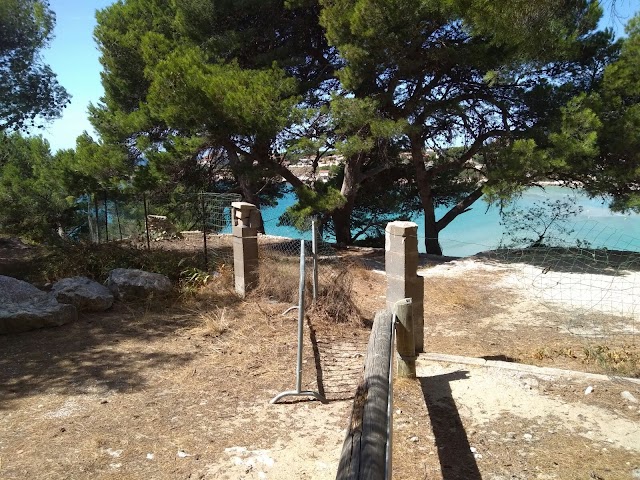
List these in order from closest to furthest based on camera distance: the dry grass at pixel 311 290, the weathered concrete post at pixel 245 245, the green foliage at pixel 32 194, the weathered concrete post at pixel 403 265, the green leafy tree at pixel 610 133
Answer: the weathered concrete post at pixel 403 265 < the dry grass at pixel 311 290 < the weathered concrete post at pixel 245 245 < the green leafy tree at pixel 610 133 < the green foliage at pixel 32 194

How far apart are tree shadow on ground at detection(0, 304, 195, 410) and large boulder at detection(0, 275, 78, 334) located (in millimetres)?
88

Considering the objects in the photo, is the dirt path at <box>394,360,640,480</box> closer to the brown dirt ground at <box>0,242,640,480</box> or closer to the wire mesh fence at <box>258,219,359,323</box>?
the brown dirt ground at <box>0,242,640,480</box>

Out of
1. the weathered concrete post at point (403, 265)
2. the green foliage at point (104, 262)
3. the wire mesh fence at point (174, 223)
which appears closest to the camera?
the weathered concrete post at point (403, 265)

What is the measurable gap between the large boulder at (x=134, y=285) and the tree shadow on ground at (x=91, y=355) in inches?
19.4

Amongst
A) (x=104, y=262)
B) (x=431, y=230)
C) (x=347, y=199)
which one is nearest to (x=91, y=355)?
(x=104, y=262)

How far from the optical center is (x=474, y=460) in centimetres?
328

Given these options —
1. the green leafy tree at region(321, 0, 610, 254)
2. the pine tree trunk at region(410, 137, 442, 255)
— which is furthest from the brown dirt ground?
the pine tree trunk at region(410, 137, 442, 255)

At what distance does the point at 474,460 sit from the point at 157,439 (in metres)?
2.18

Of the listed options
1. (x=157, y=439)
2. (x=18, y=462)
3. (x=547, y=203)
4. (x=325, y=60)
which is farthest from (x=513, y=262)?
(x=18, y=462)

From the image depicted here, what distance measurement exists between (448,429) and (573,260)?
27.4 feet

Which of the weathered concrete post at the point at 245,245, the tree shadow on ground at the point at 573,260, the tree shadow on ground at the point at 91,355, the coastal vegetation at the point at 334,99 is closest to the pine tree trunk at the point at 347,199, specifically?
the coastal vegetation at the point at 334,99

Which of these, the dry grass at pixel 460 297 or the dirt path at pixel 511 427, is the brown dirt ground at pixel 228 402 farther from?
the dry grass at pixel 460 297

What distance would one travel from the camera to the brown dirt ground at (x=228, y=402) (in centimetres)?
320

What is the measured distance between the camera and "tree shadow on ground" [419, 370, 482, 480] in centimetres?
318
